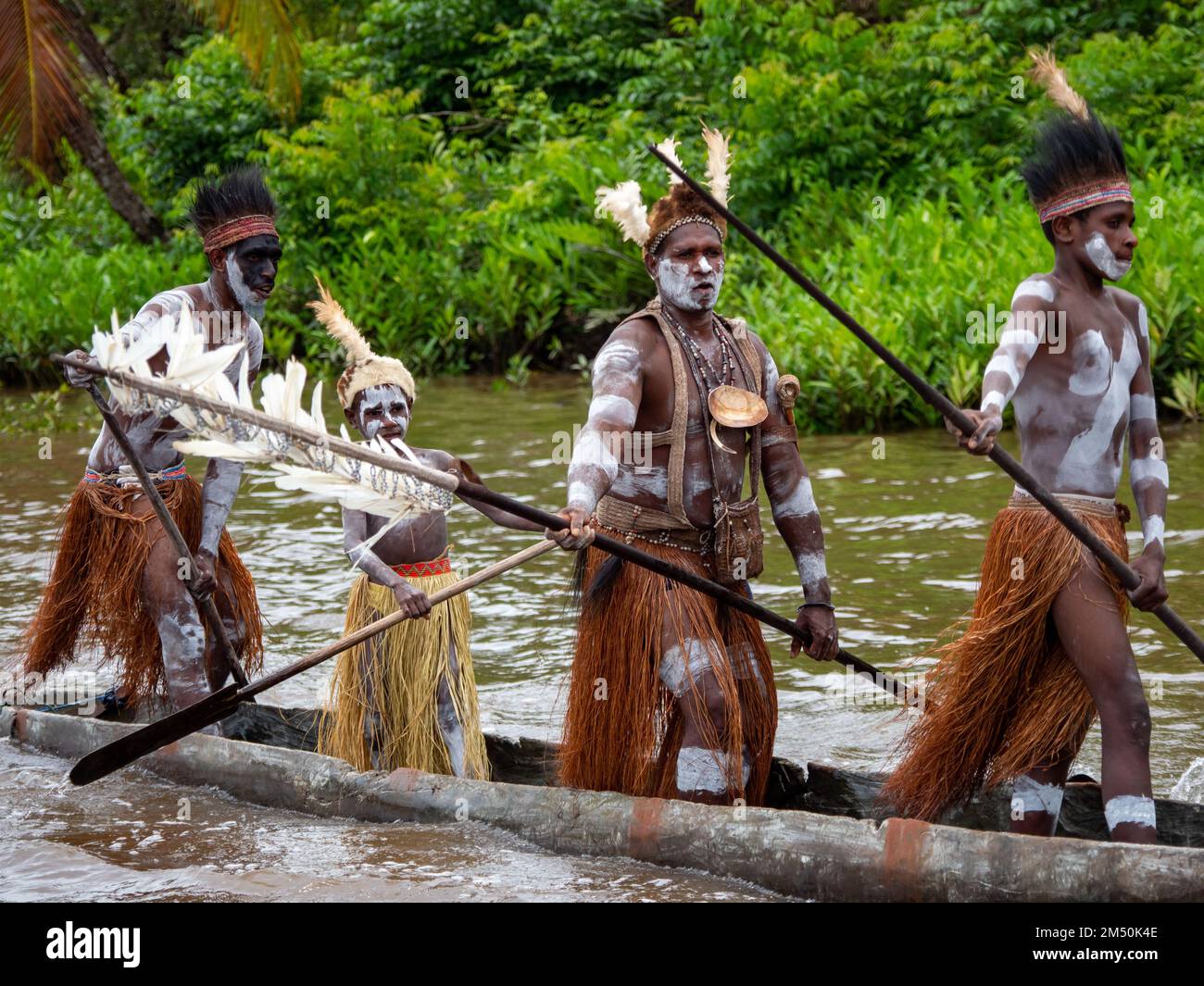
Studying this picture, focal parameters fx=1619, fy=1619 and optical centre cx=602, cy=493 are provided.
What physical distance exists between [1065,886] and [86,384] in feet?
10.0

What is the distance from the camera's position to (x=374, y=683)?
16.8 feet

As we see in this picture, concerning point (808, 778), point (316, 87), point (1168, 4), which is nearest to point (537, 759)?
point (808, 778)

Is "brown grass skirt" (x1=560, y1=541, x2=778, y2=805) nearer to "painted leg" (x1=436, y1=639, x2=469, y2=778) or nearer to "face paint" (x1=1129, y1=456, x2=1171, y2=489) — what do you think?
"painted leg" (x1=436, y1=639, x2=469, y2=778)

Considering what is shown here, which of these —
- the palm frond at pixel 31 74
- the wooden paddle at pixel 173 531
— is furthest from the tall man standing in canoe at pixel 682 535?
the palm frond at pixel 31 74

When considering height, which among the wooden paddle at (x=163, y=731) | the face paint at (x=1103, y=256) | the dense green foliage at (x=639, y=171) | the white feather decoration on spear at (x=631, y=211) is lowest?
the wooden paddle at (x=163, y=731)

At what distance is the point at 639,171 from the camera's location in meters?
14.3

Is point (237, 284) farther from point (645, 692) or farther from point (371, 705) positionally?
point (645, 692)

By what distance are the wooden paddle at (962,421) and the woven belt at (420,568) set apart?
161 centimetres

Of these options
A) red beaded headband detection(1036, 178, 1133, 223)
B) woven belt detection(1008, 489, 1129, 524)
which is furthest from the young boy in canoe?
red beaded headband detection(1036, 178, 1133, 223)

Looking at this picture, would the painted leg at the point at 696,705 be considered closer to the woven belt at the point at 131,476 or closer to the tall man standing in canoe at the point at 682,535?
the tall man standing in canoe at the point at 682,535

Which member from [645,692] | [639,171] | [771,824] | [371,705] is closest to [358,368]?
[371,705]

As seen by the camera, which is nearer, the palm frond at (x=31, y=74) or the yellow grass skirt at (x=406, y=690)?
the yellow grass skirt at (x=406, y=690)

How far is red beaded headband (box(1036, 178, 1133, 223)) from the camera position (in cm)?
423

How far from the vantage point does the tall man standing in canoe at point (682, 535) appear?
437 cm
